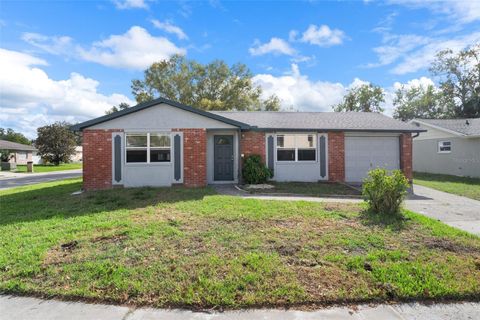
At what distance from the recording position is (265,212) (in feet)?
22.3

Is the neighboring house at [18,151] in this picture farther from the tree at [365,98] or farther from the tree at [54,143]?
the tree at [365,98]

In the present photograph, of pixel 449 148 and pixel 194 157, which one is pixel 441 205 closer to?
pixel 194 157

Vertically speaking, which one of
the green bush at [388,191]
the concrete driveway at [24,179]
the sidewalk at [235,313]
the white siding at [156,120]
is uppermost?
the white siding at [156,120]

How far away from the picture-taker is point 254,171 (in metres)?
11.9

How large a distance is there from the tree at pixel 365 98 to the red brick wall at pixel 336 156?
2928 centimetres

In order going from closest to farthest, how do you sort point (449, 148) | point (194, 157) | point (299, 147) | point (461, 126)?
point (194, 157), point (299, 147), point (449, 148), point (461, 126)

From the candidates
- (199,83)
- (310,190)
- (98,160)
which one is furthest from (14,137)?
(310,190)

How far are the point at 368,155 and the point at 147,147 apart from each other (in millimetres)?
9936

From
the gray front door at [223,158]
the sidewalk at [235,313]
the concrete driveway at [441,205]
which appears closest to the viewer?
the sidewalk at [235,313]

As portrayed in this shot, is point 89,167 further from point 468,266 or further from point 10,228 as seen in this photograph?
point 468,266

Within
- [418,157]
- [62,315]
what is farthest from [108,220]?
[418,157]

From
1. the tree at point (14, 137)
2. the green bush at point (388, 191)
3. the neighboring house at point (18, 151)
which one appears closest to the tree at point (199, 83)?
the neighboring house at point (18, 151)

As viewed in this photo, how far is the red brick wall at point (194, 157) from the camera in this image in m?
11.3

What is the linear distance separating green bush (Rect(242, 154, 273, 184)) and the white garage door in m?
4.10
